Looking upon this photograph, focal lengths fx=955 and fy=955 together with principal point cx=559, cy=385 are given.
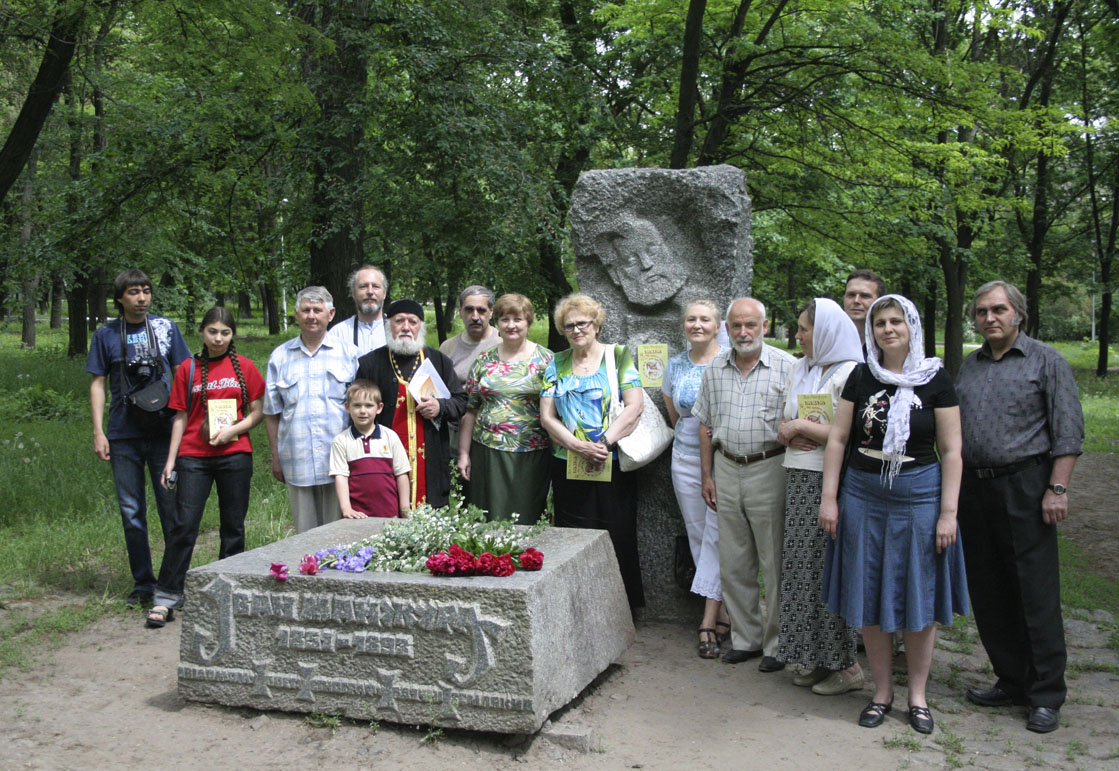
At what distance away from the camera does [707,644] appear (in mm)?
5082

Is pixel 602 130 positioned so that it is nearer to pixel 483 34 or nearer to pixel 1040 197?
pixel 483 34

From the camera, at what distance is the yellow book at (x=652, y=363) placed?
5672 mm

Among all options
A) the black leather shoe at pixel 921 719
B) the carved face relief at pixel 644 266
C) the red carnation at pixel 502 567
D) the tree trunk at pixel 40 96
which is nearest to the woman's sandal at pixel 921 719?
the black leather shoe at pixel 921 719

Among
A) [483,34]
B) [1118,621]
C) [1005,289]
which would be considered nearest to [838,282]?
[483,34]

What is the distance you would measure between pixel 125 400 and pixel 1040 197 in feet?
68.5

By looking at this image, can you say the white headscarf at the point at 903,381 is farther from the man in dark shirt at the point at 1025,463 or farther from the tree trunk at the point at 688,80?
the tree trunk at the point at 688,80

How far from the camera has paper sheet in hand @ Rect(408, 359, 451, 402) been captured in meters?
5.15

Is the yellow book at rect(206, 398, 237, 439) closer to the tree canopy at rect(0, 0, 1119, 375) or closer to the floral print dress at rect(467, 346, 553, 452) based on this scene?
the floral print dress at rect(467, 346, 553, 452)

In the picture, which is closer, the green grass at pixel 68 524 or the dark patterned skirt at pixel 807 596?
the dark patterned skirt at pixel 807 596

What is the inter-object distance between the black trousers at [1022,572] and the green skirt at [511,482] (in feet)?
7.16

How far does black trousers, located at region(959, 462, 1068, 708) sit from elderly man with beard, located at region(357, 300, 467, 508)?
2657 mm

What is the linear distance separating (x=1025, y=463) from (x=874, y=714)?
4.15ft

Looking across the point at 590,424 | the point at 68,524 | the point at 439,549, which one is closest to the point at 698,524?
the point at 590,424

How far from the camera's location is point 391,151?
Result: 32.9ft
